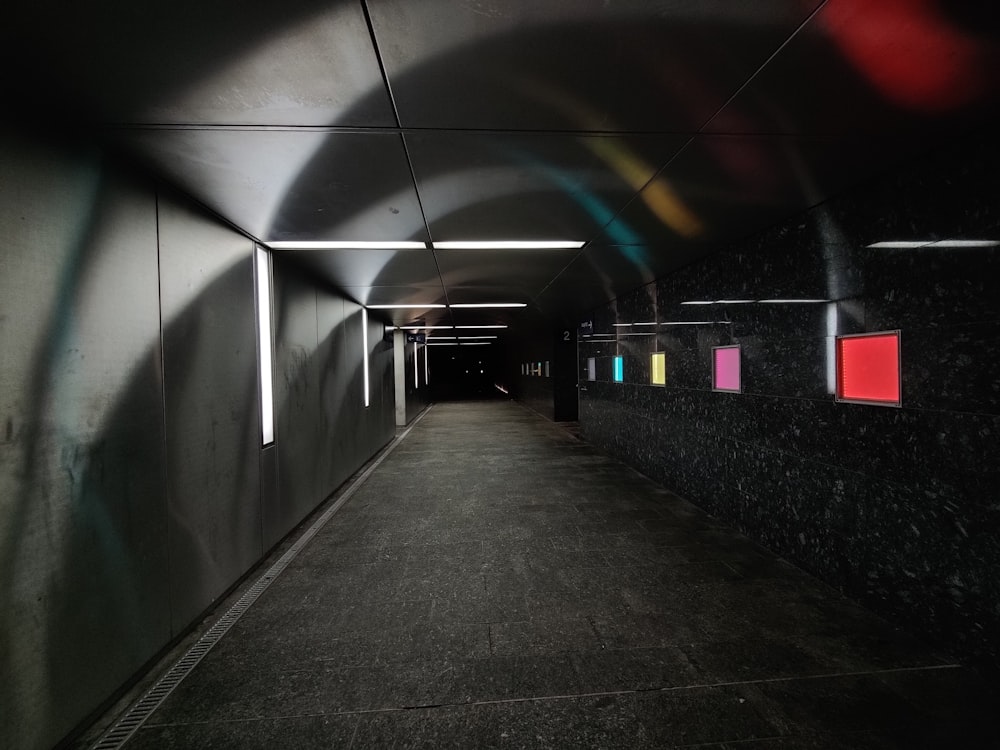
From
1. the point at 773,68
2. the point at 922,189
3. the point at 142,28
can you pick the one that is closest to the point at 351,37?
the point at 142,28

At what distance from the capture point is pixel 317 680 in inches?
98.5

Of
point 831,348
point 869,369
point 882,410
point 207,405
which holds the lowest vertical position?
point 882,410

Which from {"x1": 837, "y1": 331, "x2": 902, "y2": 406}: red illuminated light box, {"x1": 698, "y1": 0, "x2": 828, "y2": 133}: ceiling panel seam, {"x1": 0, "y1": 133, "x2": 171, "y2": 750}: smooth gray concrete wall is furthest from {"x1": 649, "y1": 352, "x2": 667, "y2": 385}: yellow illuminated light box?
{"x1": 0, "y1": 133, "x2": 171, "y2": 750}: smooth gray concrete wall

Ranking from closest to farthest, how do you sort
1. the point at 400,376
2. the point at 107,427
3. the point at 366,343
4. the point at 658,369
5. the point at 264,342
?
the point at 107,427 → the point at 264,342 → the point at 658,369 → the point at 366,343 → the point at 400,376

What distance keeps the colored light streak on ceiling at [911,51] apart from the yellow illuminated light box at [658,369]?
4342 millimetres

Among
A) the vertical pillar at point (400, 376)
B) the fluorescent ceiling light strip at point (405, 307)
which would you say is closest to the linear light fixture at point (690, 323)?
the fluorescent ceiling light strip at point (405, 307)

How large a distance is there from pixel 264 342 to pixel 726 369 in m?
4.98

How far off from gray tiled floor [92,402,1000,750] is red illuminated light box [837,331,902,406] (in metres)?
1.56

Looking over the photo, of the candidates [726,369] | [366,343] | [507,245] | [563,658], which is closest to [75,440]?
[563,658]

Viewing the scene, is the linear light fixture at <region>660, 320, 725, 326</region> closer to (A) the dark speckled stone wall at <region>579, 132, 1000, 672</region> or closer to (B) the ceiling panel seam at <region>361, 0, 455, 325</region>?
(A) the dark speckled stone wall at <region>579, 132, 1000, 672</region>

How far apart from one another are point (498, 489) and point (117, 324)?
4953 mm

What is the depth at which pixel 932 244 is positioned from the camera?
106 inches

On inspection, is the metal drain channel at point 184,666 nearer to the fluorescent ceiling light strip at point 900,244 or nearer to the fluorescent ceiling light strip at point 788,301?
the fluorescent ceiling light strip at point 788,301

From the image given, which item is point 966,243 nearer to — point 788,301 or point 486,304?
point 788,301
